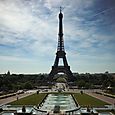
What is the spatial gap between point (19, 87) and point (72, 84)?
1751cm

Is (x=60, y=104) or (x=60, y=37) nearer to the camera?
(x=60, y=104)

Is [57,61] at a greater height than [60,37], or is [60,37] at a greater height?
[60,37]

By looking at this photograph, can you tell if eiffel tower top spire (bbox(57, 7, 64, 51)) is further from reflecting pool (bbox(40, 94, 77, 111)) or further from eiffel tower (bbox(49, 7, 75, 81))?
reflecting pool (bbox(40, 94, 77, 111))

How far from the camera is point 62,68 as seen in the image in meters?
73.6

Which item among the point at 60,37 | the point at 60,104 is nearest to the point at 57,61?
the point at 60,37

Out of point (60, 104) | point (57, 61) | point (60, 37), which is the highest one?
point (60, 37)

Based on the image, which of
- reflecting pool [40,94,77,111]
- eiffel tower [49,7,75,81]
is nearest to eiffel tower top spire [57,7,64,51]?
eiffel tower [49,7,75,81]

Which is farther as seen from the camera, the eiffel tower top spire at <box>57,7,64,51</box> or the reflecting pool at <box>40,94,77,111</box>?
the eiffel tower top spire at <box>57,7,64,51</box>

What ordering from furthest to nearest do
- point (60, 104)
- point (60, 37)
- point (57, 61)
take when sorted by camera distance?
1. point (57, 61)
2. point (60, 37)
3. point (60, 104)

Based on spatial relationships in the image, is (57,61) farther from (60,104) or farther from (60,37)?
(60,104)

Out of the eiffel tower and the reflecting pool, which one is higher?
the eiffel tower

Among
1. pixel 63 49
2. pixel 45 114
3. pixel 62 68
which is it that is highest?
pixel 63 49

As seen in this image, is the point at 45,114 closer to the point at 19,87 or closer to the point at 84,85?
the point at 19,87

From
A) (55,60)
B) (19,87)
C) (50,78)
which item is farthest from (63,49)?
(19,87)
